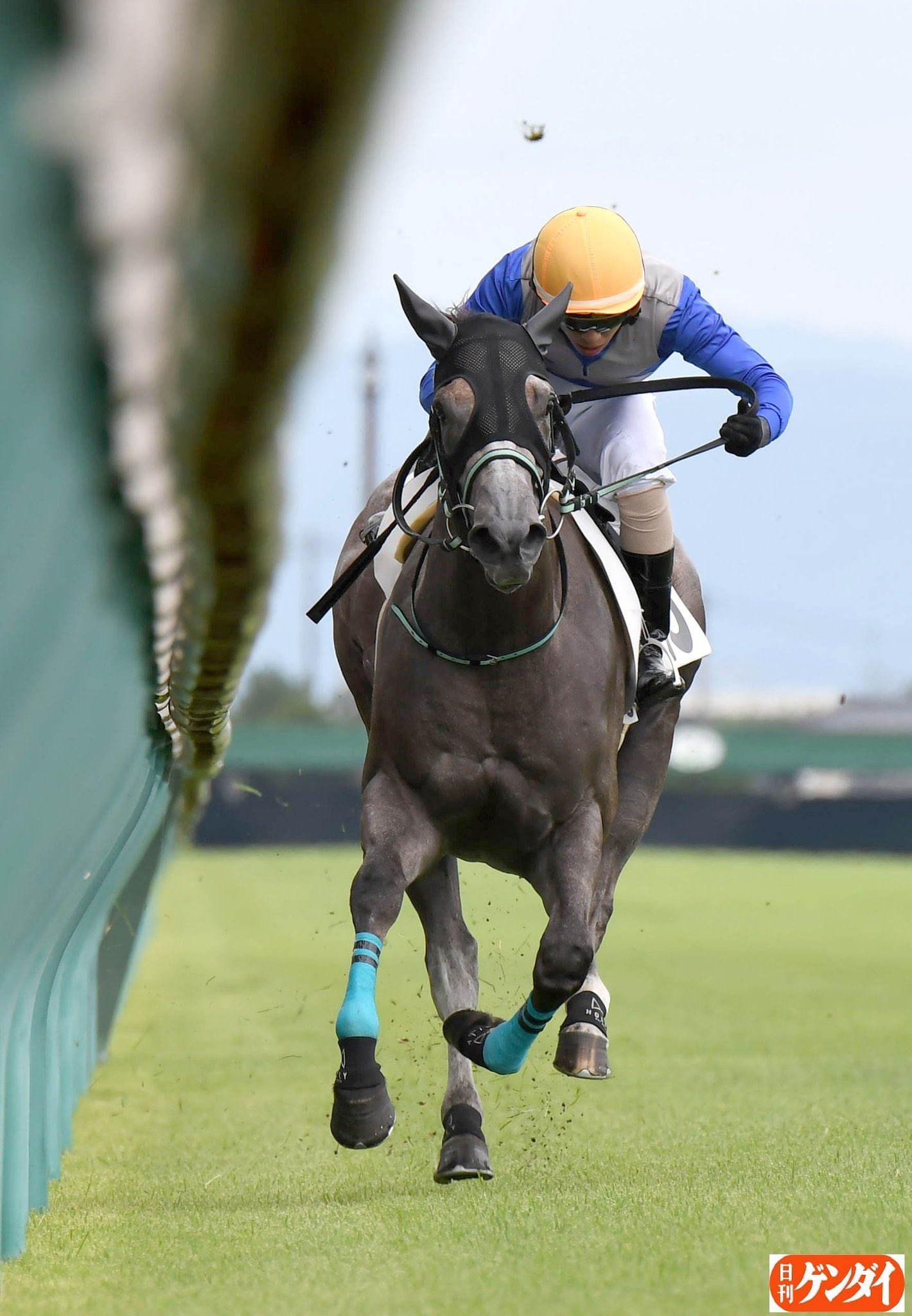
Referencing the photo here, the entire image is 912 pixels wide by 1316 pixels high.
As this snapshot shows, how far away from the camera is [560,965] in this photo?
3953mm

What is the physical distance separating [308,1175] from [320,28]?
399 cm

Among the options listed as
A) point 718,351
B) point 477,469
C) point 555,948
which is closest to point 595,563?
point 718,351

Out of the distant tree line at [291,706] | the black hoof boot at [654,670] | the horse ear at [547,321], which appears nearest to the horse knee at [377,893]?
the black hoof boot at [654,670]

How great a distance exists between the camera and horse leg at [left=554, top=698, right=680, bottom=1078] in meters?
4.38

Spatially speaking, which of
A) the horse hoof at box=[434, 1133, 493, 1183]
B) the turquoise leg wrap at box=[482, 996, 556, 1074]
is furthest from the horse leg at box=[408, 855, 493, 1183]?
the turquoise leg wrap at box=[482, 996, 556, 1074]

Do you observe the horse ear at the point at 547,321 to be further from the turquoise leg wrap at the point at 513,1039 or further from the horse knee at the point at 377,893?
the turquoise leg wrap at the point at 513,1039

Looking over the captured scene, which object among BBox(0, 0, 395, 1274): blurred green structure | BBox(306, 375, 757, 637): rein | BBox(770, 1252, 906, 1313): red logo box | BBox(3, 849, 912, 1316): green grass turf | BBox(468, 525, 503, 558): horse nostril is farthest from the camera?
BBox(306, 375, 757, 637): rein

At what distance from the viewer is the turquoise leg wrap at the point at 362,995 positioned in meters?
3.74

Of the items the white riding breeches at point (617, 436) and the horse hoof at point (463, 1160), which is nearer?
the horse hoof at point (463, 1160)

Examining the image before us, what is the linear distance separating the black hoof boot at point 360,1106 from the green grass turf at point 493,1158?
191 mm

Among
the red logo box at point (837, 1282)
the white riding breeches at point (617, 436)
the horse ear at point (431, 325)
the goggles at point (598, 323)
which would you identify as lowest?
the red logo box at point (837, 1282)

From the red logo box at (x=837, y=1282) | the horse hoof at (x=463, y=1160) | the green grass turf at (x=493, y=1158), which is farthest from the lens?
the horse hoof at (x=463, y=1160)

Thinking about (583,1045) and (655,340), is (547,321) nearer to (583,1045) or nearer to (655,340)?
(655,340)

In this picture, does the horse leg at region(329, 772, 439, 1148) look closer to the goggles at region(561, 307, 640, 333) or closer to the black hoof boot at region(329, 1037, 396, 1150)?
the black hoof boot at region(329, 1037, 396, 1150)
